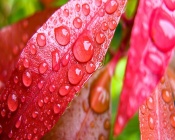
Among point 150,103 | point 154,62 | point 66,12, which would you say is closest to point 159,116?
point 150,103

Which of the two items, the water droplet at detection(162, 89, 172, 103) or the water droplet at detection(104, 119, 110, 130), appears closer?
the water droplet at detection(162, 89, 172, 103)

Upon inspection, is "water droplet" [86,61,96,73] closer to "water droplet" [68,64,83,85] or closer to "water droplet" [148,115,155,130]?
"water droplet" [68,64,83,85]

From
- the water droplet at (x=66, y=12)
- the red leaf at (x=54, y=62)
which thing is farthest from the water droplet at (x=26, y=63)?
the water droplet at (x=66, y=12)

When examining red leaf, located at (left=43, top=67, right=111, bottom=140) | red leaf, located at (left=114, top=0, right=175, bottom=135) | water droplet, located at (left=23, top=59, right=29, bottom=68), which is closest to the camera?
red leaf, located at (left=114, top=0, right=175, bottom=135)

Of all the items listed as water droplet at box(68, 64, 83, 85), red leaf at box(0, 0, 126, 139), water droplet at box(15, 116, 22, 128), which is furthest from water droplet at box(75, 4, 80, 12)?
water droplet at box(15, 116, 22, 128)

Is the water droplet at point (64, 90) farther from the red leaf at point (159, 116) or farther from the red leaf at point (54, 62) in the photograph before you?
the red leaf at point (159, 116)

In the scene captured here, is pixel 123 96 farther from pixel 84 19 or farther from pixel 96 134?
pixel 96 134

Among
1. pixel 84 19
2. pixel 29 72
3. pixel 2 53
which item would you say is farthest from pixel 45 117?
pixel 2 53

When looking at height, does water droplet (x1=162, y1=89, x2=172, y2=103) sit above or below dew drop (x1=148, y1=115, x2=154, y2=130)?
above
